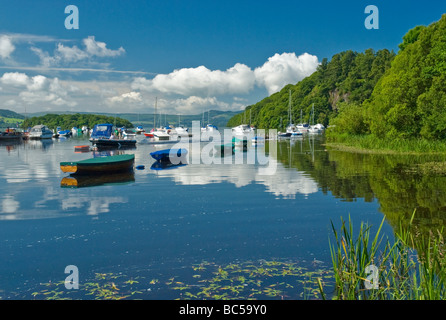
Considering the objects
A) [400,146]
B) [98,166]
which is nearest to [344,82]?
[400,146]

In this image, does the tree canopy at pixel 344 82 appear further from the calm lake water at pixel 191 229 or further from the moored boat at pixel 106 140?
the calm lake water at pixel 191 229

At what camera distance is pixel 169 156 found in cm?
4641

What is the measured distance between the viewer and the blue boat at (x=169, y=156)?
4531 centimetres

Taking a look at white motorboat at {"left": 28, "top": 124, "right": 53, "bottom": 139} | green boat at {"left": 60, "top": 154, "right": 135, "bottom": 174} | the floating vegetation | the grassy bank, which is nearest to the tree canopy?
the grassy bank

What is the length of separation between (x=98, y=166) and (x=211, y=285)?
24.9 metres

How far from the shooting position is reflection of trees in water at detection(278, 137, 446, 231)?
17688 millimetres

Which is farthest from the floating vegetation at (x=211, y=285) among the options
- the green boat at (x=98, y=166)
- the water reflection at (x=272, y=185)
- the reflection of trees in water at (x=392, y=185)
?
the green boat at (x=98, y=166)

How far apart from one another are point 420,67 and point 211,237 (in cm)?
4310

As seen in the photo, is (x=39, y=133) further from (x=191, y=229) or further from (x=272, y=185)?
(x=191, y=229)

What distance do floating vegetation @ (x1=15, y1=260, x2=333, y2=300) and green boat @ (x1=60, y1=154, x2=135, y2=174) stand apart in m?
22.6

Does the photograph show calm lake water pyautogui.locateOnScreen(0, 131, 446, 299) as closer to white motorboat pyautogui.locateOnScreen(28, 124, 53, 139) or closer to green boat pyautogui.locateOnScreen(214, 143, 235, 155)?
green boat pyautogui.locateOnScreen(214, 143, 235, 155)

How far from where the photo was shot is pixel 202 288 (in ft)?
33.9
